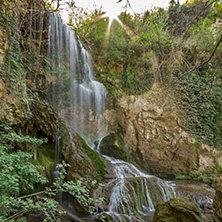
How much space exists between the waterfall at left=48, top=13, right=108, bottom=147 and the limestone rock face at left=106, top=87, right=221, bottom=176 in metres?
0.93

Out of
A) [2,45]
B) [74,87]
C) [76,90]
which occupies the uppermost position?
[2,45]

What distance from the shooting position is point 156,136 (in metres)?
7.79

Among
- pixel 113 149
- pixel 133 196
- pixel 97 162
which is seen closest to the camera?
pixel 133 196

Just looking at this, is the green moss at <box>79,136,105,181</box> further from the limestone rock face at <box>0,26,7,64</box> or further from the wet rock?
the limestone rock face at <box>0,26,7,64</box>

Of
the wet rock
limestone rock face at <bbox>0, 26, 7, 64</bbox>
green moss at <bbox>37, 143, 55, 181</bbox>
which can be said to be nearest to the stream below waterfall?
the wet rock

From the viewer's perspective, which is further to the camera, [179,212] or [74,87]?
[74,87]

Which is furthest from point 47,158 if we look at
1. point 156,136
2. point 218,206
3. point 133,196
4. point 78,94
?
point 156,136

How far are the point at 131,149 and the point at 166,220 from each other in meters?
4.72

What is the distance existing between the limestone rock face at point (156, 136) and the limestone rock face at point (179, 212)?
3.90 m

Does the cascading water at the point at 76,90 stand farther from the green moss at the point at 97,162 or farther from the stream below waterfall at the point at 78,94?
the green moss at the point at 97,162

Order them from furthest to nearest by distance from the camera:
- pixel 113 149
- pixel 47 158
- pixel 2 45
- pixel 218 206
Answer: pixel 113 149, pixel 47 158, pixel 2 45, pixel 218 206

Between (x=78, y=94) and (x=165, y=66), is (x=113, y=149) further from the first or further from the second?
(x=165, y=66)

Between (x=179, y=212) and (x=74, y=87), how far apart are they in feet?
20.2

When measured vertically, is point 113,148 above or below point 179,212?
below
